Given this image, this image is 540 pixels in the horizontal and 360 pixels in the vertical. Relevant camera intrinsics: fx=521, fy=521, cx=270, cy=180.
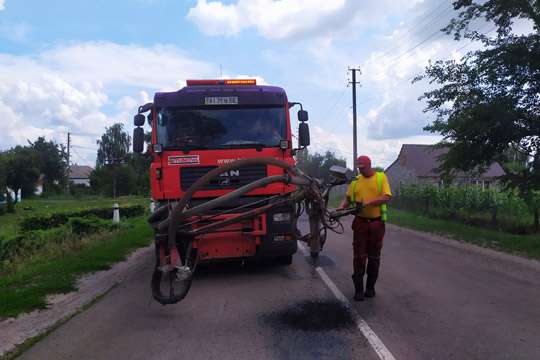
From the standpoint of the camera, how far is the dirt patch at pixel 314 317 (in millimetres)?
5772

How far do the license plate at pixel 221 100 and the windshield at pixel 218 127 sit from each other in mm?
A: 103

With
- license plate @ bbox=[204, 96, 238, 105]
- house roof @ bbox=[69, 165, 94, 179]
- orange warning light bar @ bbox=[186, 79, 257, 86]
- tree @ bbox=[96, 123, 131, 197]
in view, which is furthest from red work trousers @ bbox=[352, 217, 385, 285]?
house roof @ bbox=[69, 165, 94, 179]

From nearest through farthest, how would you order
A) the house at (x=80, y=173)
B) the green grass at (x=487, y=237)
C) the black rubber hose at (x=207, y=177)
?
the black rubber hose at (x=207, y=177) → the green grass at (x=487, y=237) → the house at (x=80, y=173)

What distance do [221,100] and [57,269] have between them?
4363 millimetres

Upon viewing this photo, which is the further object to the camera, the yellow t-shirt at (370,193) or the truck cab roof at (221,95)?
the truck cab roof at (221,95)

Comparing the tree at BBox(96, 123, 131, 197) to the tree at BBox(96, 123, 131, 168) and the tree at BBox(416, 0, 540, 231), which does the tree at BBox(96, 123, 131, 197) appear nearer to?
the tree at BBox(96, 123, 131, 168)

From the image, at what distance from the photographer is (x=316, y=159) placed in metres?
72.8

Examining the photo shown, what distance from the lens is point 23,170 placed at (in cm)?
6216

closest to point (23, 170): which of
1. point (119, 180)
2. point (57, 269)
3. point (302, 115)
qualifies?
point (119, 180)

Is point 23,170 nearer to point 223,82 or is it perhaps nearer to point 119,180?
point 119,180

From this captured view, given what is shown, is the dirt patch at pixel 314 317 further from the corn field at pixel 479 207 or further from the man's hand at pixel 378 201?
the corn field at pixel 479 207

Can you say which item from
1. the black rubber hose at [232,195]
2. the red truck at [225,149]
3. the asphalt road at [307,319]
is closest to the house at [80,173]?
the red truck at [225,149]

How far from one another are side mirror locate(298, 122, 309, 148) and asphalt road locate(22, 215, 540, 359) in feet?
7.78

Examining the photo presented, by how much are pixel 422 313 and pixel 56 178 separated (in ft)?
267
